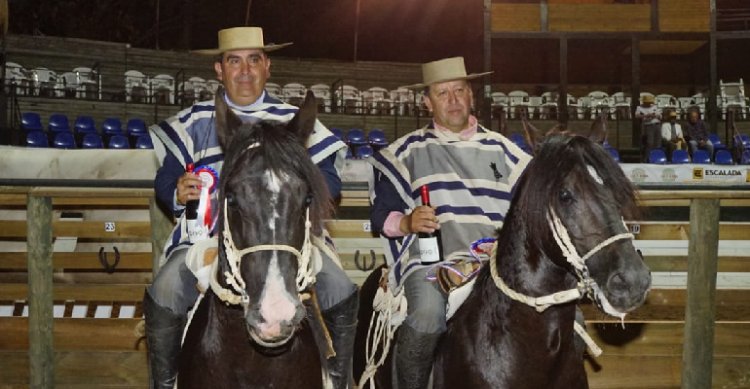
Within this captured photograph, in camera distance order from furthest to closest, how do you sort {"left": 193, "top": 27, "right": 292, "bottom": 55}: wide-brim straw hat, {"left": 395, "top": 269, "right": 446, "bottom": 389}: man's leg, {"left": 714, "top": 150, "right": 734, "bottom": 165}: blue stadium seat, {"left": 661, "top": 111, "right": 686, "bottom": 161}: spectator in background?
{"left": 661, "top": 111, "right": 686, "bottom": 161}: spectator in background
{"left": 714, "top": 150, "right": 734, "bottom": 165}: blue stadium seat
{"left": 193, "top": 27, "right": 292, "bottom": 55}: wide-brim straw hat
{"left": 395, "top": 269, "right": 446, "bottom": 389}: man's leg

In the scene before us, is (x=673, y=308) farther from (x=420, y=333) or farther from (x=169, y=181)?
(x=169, y=181)

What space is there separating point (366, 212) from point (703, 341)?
437 cm

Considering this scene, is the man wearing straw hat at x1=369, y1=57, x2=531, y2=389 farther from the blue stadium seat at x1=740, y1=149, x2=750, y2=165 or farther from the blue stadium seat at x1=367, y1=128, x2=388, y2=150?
the blue stadium seat at x1=740, y1=149, x2=750, y2=165

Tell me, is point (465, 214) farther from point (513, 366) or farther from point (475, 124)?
point (513, 366)

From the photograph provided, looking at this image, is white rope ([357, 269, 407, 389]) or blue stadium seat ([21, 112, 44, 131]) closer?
white rope ([357, 269, 407, 389])

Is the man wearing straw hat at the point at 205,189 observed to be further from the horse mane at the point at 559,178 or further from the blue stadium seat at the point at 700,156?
the blue stadium seat at the point at 700,156

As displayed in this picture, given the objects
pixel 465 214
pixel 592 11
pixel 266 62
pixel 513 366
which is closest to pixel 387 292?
pixel 465 214

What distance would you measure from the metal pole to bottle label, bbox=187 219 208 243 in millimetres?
3482

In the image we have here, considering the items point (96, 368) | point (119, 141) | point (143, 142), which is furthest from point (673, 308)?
point (119, 141)

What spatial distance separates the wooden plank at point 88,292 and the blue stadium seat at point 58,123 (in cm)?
1143

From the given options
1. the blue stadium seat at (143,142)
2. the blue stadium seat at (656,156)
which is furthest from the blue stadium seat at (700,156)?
the blue stadium seat at (143,142)

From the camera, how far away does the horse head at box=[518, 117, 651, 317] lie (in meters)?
3.03

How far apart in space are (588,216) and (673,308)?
3402 millimetres

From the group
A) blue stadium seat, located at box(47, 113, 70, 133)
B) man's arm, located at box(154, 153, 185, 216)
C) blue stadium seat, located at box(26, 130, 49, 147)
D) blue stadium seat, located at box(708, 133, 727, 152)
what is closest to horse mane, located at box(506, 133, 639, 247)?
man's arm, located at box(154, 153, 185, 216)
